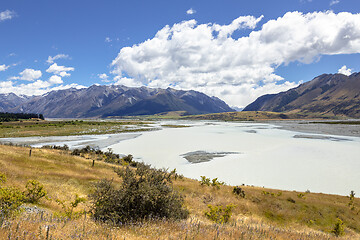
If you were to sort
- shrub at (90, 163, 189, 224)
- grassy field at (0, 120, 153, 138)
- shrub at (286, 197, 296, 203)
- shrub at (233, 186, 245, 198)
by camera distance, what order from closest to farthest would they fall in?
1. shrub at (90, 163, 189, 224)
2. shrub at (286, 197, 296, 203)
3. shrub at (233, 186, 245, 198)
4. grassy field at (0, 120, 153, 138)

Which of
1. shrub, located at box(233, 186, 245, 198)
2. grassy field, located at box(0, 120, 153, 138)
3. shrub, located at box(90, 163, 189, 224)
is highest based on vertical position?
shrub, located at box(90, 163, 189, 224)

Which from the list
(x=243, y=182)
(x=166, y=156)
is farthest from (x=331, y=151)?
(x=166, y=156)

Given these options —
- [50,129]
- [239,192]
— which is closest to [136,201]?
[239,192]

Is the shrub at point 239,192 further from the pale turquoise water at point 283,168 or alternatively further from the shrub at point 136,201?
the shrub at point 136,201

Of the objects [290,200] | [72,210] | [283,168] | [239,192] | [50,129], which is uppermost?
[72,210]

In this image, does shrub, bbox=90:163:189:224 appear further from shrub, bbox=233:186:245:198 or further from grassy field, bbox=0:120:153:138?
grassy field, bbox=0:120:153:138

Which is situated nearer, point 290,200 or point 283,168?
point 290,200

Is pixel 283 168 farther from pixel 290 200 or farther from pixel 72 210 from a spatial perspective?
pixel 72 210

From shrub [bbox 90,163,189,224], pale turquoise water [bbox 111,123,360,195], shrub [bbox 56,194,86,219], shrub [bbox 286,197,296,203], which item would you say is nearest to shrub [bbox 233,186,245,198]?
shrub [bbox 286,197,296,203]

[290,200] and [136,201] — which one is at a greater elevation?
[136,201]

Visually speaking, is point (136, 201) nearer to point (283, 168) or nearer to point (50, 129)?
point (283, 168)

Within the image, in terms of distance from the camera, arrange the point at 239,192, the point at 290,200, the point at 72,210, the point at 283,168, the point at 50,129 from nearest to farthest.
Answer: the point at 72,210, the point at 290,200, the point at 239,192, the point at 283,168, the point at 50,129

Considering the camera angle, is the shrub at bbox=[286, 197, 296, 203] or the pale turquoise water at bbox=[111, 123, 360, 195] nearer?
the shrub at bbox=[286, 197, 296, 203]

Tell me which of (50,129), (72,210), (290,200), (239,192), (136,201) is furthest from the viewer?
(50,129)
